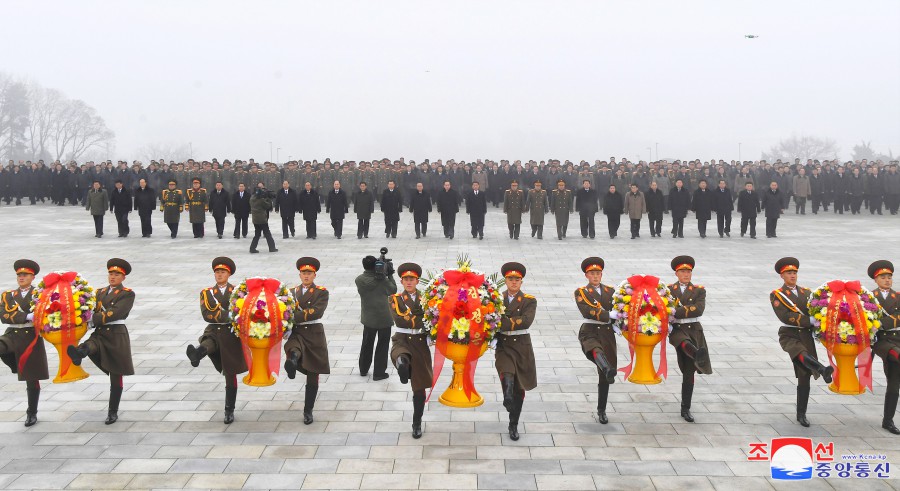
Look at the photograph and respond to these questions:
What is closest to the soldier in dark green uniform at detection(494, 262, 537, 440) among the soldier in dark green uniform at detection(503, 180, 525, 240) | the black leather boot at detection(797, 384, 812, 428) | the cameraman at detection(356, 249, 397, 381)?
the cameraman at detection(356, 249, 397, 381)

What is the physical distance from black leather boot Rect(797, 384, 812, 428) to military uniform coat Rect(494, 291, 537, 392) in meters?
2.52

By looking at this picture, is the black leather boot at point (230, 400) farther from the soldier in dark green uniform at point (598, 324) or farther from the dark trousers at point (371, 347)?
the soldier in dark green uniform at point (598, 324)

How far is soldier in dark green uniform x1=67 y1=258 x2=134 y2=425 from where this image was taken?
7344 mm

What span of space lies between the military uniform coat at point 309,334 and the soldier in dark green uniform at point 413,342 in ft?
2.49

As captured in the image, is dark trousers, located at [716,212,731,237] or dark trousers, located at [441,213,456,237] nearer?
dark trousers, located at [441,213,456,237]

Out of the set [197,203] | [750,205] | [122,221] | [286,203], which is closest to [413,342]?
[286,203]

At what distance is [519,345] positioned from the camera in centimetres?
707

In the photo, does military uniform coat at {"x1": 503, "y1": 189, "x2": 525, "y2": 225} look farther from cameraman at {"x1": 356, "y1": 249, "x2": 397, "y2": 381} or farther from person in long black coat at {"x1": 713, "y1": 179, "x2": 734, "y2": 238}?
cameraman at {"x1": 356, "y1": 249, "x2": 397, "y2": 381}

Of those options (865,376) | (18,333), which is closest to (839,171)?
(865,376)

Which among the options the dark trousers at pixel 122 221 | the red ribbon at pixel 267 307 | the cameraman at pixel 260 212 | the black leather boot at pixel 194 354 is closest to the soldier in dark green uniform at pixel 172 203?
the dark trousers at pixel 122 221

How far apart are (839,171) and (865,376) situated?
26.6m

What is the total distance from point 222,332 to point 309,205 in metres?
15.1

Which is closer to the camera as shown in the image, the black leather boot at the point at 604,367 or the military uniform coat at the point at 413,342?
the black leather boot at the point at 604,367

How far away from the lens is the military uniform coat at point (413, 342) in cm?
706
